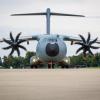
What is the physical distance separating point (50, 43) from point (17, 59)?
118411 millimetres

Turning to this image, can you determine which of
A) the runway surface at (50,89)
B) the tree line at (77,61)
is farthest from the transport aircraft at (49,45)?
the tree line at (77,61)

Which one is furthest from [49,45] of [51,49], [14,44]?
[14,44]

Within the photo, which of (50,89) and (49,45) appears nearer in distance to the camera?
(50,89)

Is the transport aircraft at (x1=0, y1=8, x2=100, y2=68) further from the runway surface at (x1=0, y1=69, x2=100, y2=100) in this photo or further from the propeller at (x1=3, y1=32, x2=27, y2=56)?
the runway surface at (x1=0, y1=69, x2=100, y2=100)

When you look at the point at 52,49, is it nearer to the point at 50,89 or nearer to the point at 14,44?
the point at 14,44

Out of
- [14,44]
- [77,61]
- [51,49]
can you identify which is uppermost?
[14,44]

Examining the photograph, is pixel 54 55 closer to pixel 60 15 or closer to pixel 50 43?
pixel 50 43

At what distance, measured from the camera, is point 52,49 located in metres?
42.2

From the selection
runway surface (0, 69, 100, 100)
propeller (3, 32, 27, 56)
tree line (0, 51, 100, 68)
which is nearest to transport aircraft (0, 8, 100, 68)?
propeller (3, 32, 27, 56)

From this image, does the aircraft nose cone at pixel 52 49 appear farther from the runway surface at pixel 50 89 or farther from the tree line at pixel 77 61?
the tree line at pixel 77 61

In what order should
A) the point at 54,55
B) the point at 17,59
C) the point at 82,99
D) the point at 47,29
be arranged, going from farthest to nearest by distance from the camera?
the point at 17,59 < the point at 47,29 < the point at 54,55 < the point at 82,99

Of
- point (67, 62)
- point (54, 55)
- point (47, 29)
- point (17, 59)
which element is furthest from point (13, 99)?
point (17, 59)

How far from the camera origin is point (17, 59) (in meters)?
160

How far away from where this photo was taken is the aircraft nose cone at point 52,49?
4212 cm
